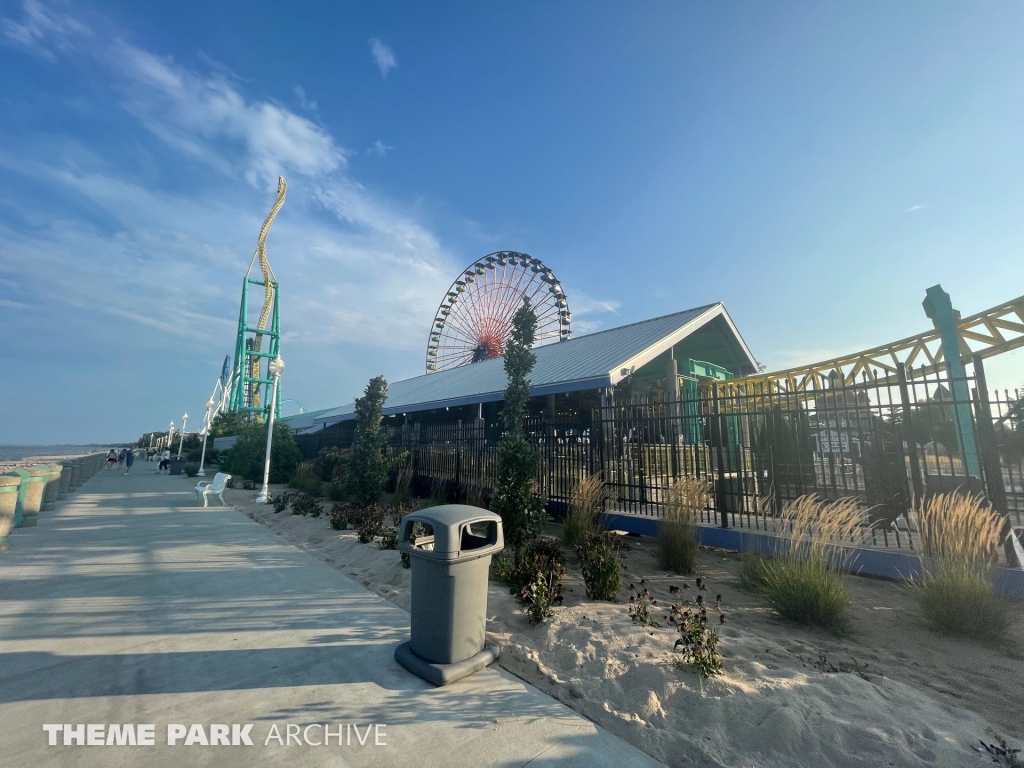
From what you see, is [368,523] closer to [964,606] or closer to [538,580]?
[538,580]

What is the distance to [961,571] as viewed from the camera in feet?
13.3

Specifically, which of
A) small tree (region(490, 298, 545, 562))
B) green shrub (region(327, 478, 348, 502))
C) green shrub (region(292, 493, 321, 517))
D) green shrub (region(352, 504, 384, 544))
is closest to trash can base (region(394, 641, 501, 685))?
small tree (region(490, 298, 545, 562))

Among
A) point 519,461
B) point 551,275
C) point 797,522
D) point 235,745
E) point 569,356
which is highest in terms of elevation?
point 551,275

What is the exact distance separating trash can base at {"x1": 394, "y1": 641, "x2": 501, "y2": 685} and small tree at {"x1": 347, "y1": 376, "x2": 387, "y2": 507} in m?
6.53

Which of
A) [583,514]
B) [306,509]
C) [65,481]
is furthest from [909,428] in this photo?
[65,481]

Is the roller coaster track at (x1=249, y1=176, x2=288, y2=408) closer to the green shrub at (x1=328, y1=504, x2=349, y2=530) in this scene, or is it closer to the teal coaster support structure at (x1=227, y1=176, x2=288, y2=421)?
the teal coaster support structure at (x1=227, y1=176, x2=288, y2=421)

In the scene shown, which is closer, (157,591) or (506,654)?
(506,654)

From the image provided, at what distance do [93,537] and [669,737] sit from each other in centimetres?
965

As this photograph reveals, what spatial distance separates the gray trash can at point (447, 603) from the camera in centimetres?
321

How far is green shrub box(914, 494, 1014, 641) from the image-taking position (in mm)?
3837

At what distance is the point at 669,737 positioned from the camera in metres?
2.59

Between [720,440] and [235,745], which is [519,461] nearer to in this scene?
[720,440]

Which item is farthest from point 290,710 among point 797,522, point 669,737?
point 797,522

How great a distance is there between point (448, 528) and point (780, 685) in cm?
233
